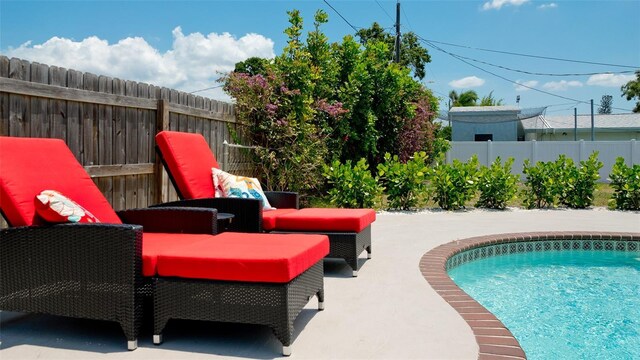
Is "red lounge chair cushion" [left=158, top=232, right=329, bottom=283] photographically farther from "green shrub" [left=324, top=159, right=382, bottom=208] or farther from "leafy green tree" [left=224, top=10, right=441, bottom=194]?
"green shrub" [left=324, top=159, right=382, bottom=208]

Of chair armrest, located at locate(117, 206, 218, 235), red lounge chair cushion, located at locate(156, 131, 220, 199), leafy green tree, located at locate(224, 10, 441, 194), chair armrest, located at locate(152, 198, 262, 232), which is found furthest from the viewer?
leafy green tree, located at locate(224, 10, 441, 194)

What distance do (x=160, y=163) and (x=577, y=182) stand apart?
7.48 m

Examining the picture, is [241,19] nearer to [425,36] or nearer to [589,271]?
[589,271]

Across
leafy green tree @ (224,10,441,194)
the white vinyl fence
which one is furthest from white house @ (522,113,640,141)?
leafy green tree @ (224,10,441,194)

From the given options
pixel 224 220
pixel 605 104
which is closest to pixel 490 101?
pixel 605 104

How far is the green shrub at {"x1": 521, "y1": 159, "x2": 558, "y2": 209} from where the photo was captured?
367 inches

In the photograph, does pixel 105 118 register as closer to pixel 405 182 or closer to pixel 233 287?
pixel 233 287

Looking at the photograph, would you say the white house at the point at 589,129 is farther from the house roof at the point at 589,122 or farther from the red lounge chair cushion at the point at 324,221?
the red lounge chair cushion at the point at 324,221

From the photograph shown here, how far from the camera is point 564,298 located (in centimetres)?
445

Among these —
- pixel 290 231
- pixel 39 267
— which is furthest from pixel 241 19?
pixel 39 267

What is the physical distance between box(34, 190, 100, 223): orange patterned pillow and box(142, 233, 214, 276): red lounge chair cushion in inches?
16.2

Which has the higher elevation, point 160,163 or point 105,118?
point 105,118

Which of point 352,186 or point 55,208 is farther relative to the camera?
point 352,186

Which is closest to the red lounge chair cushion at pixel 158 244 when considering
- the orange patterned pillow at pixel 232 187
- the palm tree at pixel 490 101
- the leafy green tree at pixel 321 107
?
the orange patterned pillow at pixel 232 187
